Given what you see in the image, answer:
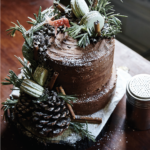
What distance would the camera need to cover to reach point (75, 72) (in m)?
0.89

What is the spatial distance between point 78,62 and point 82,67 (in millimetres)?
26

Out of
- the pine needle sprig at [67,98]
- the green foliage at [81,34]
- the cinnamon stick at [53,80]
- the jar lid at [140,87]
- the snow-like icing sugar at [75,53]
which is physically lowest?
the jar lid at [140,87]

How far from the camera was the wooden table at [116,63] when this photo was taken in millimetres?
1061

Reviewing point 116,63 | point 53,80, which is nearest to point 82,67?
point 53,80

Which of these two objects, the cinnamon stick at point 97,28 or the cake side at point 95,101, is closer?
the cinnamon stick at point 97,28

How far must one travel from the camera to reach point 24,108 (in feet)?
3.10

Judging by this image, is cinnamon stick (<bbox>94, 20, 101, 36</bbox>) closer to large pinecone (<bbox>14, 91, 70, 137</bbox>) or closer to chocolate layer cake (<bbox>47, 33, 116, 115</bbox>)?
chocolate layer cake (<bbox>47, 33, 116, 115</bbox>)

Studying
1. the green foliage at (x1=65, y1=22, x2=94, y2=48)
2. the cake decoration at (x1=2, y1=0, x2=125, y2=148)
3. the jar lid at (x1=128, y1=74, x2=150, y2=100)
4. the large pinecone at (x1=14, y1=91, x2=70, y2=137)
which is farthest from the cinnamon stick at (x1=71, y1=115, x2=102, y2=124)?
the green foliage at (x1=65, y1=22, x2=94, y2=48)

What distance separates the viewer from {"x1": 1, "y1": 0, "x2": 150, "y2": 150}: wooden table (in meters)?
1.06

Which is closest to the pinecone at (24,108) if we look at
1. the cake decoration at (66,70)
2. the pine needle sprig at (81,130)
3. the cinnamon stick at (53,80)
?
the cake decoration at (66,70)

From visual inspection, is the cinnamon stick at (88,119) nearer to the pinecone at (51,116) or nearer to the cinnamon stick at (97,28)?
the pinecone at (51,116)

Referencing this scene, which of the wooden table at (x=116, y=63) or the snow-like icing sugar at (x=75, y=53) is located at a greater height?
the snow-like icing sugar at (x=75, y=53)

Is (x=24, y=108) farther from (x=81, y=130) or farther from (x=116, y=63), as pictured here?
(x=116, y=63)

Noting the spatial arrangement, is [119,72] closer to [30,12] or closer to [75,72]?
[75,72]
